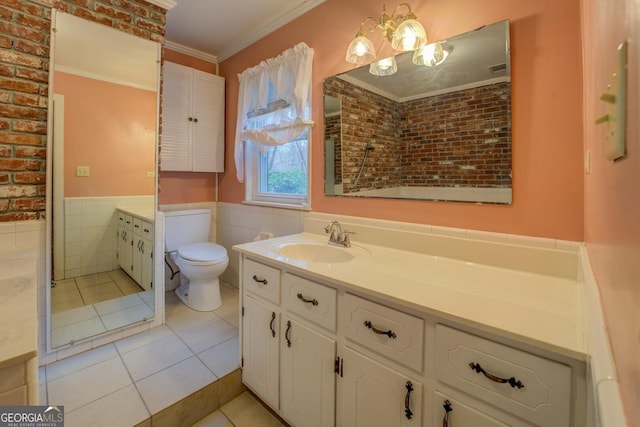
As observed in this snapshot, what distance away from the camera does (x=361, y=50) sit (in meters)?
1.56

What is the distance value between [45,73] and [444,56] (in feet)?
Answer: 7.02

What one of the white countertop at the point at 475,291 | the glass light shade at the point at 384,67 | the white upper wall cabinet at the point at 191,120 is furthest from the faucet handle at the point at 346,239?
the white upper wall cabinet at the point at 191,120

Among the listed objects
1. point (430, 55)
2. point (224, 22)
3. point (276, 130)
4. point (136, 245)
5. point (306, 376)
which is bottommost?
point (306, 376)

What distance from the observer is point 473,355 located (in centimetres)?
82

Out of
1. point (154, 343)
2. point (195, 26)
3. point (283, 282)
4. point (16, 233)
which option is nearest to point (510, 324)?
point (283, 282)

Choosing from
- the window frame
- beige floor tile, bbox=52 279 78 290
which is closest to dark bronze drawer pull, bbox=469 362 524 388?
the window frame

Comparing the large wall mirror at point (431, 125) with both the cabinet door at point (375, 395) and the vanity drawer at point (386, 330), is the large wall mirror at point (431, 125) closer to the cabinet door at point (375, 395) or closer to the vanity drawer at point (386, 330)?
the vanity drawer at point (386, 330)

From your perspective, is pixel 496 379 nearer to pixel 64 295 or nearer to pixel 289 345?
pixel 289 345

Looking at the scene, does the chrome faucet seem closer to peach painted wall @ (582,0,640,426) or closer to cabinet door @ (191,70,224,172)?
peach painted wall @ (582,0,640,426)

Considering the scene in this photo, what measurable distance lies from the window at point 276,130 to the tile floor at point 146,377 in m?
1.14

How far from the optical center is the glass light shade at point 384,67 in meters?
1.58

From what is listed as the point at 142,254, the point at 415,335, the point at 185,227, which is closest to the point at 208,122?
the point at 185,227

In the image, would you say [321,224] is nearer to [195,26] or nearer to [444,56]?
[444,56]

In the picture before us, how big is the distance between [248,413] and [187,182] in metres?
2.11
